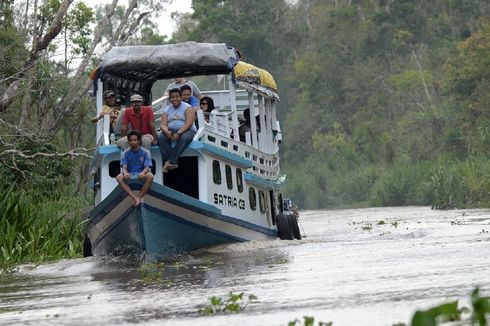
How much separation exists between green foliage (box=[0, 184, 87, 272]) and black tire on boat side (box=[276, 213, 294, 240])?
10.7ft

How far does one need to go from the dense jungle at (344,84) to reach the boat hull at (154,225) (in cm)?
723

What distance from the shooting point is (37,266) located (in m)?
16.3

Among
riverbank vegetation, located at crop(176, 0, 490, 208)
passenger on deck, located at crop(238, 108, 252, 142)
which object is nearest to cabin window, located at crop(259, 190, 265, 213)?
passenger on deck, located at crop(238, 108, 252, 142)

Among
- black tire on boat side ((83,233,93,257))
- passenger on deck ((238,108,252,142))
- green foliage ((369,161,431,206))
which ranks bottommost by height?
black tire on boat side ((83,233,93,257))

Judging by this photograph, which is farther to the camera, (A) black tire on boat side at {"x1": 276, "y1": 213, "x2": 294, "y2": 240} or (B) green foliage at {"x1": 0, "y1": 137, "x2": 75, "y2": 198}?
(B) green foliage at {"x1": 0, "y1": 137, "x2": 75, "y2": 198}

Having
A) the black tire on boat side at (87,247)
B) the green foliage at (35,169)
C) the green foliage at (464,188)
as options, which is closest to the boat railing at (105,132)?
the black tire on boat side at (87,247)

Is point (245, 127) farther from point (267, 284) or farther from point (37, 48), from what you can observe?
point (267, 284)

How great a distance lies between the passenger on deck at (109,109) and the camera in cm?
1750

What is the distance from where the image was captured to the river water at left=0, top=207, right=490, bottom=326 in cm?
822

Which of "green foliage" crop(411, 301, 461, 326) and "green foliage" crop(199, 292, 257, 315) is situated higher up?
"green foliage" crop(199, 292, 257, 315)

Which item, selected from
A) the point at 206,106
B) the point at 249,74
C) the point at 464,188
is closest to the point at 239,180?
the point at 206,106

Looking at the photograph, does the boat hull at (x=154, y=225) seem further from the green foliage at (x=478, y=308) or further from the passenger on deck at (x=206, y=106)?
the green foliage at (x=478, y=308)

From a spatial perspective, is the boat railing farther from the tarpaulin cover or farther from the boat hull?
the boat hull

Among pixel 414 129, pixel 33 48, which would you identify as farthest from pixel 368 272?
pixel 414 129
